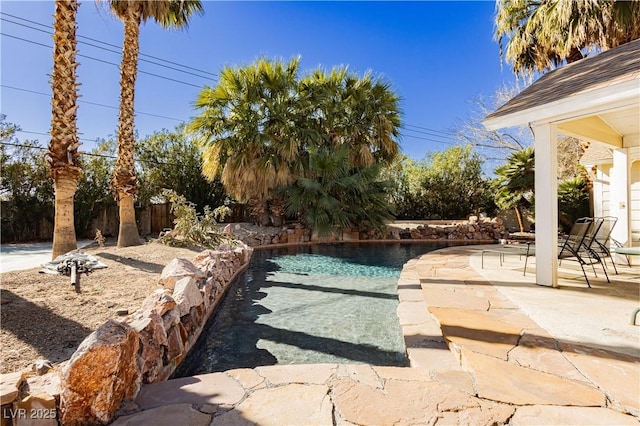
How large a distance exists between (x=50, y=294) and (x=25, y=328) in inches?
37.6

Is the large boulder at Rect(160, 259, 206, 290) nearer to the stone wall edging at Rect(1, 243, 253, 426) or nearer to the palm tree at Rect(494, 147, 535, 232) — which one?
the stone wall edging at Rect(1, 243, 253, 426)

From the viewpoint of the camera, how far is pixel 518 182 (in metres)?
11.2

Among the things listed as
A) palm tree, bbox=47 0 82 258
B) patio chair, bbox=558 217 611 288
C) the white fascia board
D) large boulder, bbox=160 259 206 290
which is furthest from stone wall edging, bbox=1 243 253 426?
patio chair, bbox=558 217 611 288

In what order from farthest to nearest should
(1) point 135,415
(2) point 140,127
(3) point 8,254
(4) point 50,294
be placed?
(2) point 140,127
(3) point 8,254
(4) point 50,294
(1) point 135,415

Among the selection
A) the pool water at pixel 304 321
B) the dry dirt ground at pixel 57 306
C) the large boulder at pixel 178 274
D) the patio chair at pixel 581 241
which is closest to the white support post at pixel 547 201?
the patio chair at pixel 581 241

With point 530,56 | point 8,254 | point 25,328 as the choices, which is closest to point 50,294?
point 25,328

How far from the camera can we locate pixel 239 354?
300 centimetres

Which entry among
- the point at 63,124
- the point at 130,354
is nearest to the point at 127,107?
the point at 63,124

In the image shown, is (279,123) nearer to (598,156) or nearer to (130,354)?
(598,156)

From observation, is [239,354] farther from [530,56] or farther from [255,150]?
[530,56]

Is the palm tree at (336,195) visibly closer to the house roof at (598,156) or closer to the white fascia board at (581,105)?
the house roof at (598,156)

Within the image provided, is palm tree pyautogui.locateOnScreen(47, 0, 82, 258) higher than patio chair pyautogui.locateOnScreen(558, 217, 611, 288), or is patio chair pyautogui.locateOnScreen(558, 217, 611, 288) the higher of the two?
palm tree pyautogui.locateOnScreen(47, 0, 82, 258)

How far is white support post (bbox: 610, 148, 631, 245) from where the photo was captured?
550cm

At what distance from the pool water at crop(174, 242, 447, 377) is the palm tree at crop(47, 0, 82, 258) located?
3.20 metres
